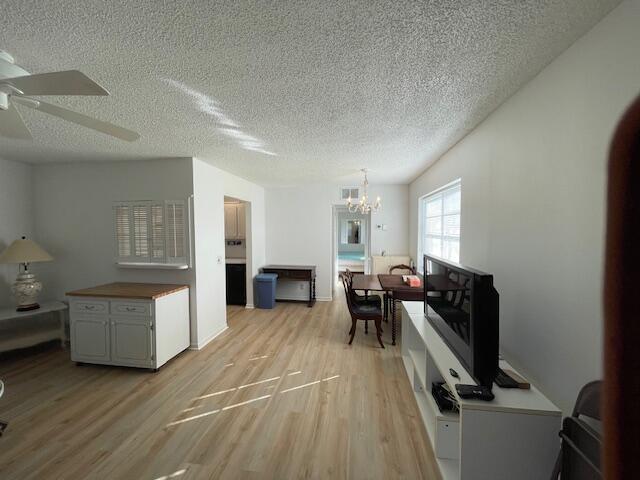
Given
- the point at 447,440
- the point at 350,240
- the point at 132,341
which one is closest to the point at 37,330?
the point at 132,341

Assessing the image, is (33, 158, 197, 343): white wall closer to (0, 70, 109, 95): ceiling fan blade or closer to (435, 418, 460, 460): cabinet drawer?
(0, 70, 109, 95): ceiling fan blade

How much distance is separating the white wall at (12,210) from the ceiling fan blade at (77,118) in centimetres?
293

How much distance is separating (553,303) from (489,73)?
1.36 meters

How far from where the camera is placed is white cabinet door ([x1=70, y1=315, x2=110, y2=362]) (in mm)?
2889

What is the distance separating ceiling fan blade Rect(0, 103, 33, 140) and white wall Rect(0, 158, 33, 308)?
2.43m

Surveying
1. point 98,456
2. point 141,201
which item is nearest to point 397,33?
point 98,456

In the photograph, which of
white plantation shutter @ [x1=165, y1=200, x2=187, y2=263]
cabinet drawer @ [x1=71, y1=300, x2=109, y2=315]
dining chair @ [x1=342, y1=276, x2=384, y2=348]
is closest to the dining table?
dining chair @ [x1=342, y1=276, x2=384, y2=348]

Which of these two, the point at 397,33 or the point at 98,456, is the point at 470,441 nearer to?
the point at 397,33

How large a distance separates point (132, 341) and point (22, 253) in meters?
1.74

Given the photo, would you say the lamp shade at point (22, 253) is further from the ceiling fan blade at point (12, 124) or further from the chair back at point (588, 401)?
the chair back at point (588, 401)

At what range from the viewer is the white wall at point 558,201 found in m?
1.21

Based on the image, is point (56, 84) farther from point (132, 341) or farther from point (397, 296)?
point (397, 296)

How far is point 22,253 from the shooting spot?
313 centimetres

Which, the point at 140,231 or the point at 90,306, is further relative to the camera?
the point at 140,231
